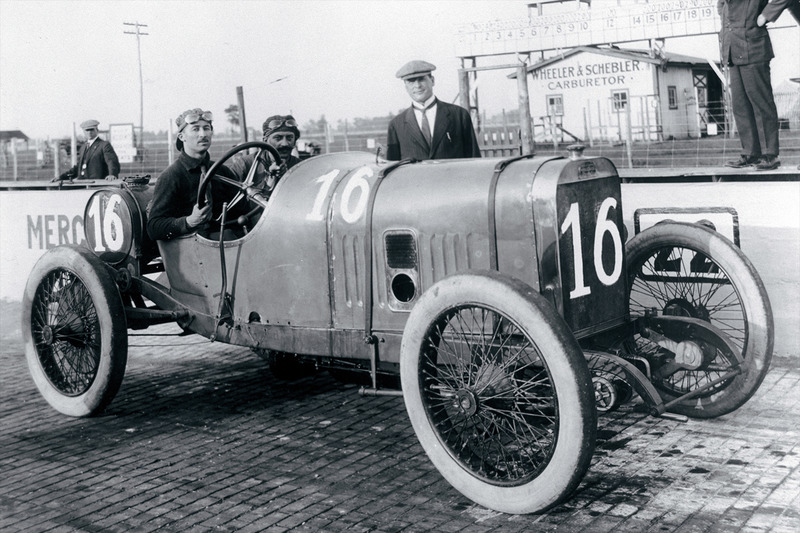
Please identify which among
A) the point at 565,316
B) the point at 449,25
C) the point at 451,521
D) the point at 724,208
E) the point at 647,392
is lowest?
the point at 451,521

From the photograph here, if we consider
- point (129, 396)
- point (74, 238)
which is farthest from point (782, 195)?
point (74, 238)

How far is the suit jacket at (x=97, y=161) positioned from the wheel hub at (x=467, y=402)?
859 cm

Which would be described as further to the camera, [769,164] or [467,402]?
[769,164]

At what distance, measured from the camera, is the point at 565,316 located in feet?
13.1

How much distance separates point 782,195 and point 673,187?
75 centimetres

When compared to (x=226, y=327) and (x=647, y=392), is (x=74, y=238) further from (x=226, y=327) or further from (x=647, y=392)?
(x=647, y=392)

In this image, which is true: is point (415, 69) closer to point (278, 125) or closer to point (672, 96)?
point (278, 125)

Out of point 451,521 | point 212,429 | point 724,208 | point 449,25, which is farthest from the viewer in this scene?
point 449,25

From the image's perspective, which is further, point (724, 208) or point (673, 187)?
point (673, 187)

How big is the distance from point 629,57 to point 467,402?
21049mm

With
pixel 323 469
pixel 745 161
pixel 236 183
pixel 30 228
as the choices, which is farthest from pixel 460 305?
pixel 30 228

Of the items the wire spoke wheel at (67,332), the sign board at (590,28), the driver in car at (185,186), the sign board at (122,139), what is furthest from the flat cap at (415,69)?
the sign board at (122,139)

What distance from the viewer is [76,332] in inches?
209

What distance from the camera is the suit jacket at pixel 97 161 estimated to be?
1118 centimetres
